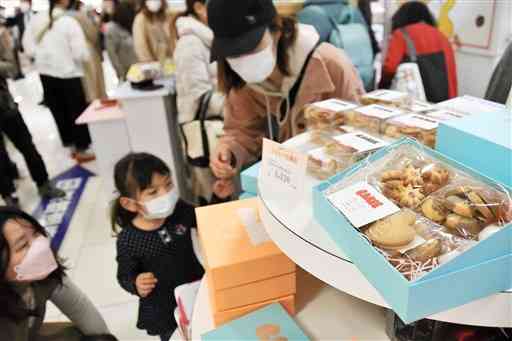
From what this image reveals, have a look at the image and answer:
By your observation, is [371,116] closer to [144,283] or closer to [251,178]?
[251,178]

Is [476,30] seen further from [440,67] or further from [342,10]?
[342,10]

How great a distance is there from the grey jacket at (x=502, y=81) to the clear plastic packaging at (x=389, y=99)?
30 centimetres

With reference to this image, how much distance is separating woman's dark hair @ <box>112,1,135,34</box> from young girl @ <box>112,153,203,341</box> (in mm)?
3637

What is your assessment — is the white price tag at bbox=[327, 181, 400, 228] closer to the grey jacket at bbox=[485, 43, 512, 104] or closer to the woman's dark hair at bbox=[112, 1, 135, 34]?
the grey jacket at bbox=[485, 43, 512, 104]

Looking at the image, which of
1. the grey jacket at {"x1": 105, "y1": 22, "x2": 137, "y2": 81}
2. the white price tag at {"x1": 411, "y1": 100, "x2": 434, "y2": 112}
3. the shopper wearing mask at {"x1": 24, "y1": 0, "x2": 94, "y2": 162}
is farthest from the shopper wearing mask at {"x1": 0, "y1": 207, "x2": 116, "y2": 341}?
the grey jacket at {"x1": 105, "y1": 22, "x2": 137, "y2": 81}

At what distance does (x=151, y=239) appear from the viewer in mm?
1438

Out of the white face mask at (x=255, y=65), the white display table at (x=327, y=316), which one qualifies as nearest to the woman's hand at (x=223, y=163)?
the white face mask at (x=255, y=65)

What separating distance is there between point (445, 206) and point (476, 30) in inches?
80.6

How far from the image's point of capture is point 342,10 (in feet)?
10.3

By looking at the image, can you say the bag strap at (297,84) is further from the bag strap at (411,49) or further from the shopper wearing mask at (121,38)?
the shopper wearing mask at (121,38)

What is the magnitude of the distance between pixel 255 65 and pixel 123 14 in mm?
3890

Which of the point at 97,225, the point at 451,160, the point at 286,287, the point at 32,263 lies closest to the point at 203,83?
the point at 97,225

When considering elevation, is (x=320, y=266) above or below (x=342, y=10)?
below

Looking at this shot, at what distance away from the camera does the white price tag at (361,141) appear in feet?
2.69
